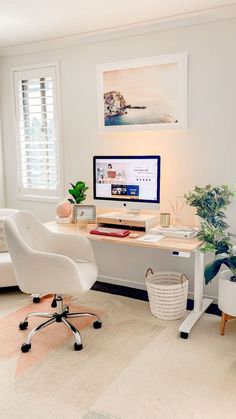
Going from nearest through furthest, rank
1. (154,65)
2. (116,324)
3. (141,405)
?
1. (141,405)
2. (116,324)
3. (154,65)

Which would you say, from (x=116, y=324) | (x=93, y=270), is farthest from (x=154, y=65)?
(x=116, y=324)

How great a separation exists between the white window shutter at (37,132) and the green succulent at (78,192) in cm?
47

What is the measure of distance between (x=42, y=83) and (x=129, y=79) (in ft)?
3.55

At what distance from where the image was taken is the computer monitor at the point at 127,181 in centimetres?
330

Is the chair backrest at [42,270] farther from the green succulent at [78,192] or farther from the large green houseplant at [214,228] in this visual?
the green succulent at [78,192]

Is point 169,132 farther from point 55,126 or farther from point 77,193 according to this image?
point 55,126

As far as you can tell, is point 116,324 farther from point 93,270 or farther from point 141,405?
point 141,405

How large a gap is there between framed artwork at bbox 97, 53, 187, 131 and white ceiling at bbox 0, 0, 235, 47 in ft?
1.10

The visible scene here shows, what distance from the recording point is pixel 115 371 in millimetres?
2426

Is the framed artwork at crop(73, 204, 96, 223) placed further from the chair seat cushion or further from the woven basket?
the woven basket

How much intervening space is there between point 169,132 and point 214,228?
103cm

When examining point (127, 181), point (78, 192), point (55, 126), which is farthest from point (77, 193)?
point (55, 126)

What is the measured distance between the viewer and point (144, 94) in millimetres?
3424

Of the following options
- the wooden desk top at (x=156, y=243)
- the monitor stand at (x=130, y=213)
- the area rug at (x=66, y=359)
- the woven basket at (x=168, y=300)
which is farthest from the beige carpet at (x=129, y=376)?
the monitor stand at (x=130, y=213)
